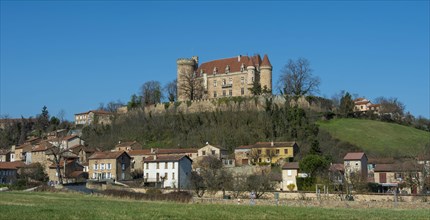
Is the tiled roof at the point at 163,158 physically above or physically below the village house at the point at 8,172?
above

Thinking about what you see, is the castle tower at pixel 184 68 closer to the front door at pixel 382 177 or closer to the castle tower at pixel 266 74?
the castle tower at pixel 266 74

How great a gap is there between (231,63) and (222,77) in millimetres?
3912

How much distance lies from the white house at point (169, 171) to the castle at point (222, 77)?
3372 centimetres

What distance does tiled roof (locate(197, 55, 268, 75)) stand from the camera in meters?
111

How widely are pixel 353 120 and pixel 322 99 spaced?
683cm

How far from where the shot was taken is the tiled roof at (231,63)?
111125mm

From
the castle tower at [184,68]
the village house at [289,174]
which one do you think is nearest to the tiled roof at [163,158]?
the village house at [289,174]

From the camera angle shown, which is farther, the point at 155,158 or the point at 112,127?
the point at 112,127

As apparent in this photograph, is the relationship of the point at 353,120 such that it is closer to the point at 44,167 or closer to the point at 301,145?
the point at 301,145

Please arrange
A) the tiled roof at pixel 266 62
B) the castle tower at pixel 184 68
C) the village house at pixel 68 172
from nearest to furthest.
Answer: the village house at pixel 68 172
the tiled roof at pixel 266 62
the castle tower at pixel 184 68

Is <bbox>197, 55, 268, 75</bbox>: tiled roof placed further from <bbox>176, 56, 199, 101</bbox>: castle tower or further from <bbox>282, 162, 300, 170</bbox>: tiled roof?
<bbox>282, 162, 300, 170</bbox>: tiled roof

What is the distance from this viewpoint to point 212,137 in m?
93.9

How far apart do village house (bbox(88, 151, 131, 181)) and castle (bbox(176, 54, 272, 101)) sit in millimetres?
32602

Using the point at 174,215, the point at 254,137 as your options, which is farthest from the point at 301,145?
the point at 174,215
